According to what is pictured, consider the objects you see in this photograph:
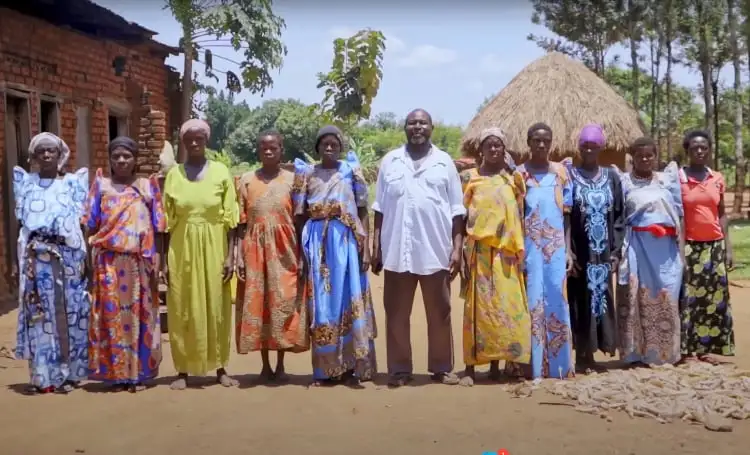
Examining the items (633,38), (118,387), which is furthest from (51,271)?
(633,38)

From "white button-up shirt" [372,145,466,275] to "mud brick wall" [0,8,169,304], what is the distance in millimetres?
5185

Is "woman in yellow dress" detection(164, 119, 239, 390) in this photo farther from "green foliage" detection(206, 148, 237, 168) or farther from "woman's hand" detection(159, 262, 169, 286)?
"green foliage" detection(206, 148, 237, 168)

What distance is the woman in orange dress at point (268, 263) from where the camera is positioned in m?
Answer: 4.85

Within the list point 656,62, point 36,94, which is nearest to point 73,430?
point 36,94

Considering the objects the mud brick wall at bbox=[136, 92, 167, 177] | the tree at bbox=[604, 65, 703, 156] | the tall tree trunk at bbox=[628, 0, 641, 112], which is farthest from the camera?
the tree at bbox=[604, 65, 703, 156]

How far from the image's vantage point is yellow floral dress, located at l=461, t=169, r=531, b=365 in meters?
4.82

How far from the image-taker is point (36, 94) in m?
8.73

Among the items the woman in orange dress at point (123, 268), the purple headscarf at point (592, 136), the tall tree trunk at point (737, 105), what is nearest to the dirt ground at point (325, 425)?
the woman in orange dress at point (123, 268)

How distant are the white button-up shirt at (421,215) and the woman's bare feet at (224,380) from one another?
1.22 m

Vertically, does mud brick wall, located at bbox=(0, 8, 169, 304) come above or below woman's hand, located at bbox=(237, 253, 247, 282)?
above

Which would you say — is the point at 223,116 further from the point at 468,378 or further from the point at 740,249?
the point at 468,378

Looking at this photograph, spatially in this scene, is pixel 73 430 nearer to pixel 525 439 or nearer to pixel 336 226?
pixel 336 226

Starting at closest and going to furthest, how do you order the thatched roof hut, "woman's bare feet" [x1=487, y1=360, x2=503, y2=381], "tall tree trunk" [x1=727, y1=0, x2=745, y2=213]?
"woman's bare feet" [x1=487, y1=360, x2=503, y2=381]
the thatched roof hut
"tall tree trunk" [x1=727, y1=0, x2=745, y2=213]

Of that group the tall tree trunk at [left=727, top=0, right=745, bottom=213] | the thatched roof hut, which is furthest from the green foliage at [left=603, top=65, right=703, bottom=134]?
the thatched roof hut
